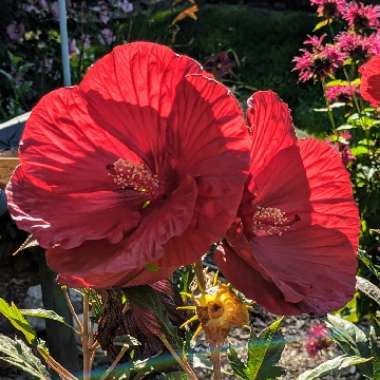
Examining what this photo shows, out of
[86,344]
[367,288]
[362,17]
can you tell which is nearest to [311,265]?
[86,344]

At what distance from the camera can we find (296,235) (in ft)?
2.35

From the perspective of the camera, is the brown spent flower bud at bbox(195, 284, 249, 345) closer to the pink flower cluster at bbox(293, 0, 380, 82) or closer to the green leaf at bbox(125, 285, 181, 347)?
the green leaf at bbox(125, 285, 181, 347)

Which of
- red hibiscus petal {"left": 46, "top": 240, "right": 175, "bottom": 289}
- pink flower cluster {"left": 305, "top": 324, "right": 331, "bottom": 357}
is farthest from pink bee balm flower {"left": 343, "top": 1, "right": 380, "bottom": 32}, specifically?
red hibiscus petal {"left": 46, "top": 240, "right": 175, "bottom": 289}

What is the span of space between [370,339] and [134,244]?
0.65m

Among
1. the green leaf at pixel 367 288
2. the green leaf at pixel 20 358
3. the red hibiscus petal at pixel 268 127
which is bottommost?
the green leaf at pixel 367 288

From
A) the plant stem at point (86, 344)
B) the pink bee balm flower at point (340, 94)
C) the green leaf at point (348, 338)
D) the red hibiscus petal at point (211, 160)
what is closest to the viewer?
the red hibiscus petal at point (211, 160)

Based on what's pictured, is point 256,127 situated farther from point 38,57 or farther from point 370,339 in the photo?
point 38,57

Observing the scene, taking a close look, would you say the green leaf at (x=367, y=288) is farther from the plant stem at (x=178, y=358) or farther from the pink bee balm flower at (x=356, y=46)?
the pink bee balm flower at (x=356, y=46)

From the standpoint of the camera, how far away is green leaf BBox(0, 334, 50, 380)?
936mm

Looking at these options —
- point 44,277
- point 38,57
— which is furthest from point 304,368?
point 38,57

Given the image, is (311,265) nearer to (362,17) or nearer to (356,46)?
(356,46)

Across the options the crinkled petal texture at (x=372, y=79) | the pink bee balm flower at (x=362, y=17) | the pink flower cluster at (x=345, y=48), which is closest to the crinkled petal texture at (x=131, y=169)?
the crinkled petal texture at (x=372, y=79)

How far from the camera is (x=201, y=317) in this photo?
0.70 meters

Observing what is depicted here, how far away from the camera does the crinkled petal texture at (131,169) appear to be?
620mm
